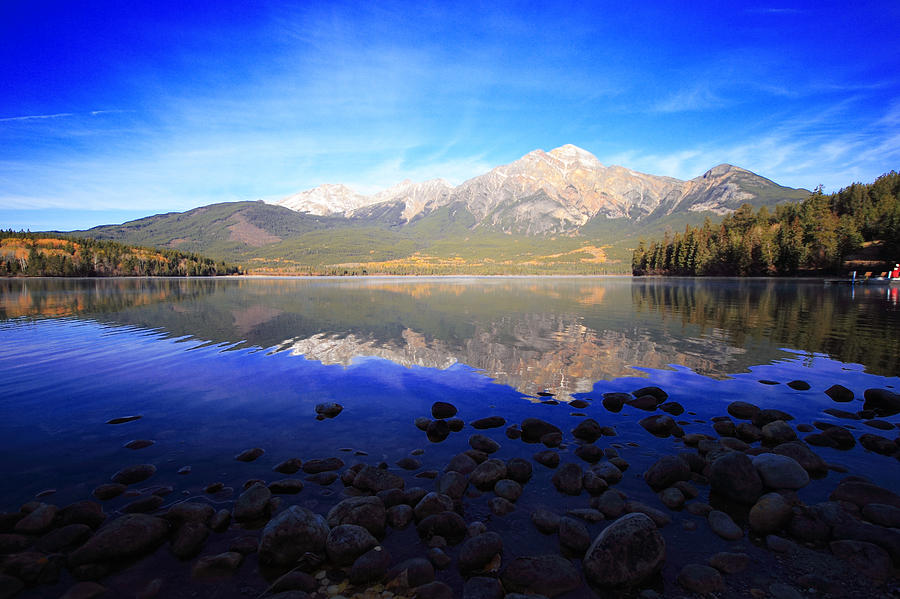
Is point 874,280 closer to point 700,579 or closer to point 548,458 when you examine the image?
point 548,458

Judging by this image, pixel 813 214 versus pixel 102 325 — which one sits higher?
pixel 813 214

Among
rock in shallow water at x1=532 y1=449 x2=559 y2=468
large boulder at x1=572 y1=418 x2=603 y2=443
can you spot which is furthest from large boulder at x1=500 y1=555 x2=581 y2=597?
large boulder at x1=572 y1=418 x2=603 y2=443

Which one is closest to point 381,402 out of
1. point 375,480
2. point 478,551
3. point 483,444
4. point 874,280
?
point 483,444

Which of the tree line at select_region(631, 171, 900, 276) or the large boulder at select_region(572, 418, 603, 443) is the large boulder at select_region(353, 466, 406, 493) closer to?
the large boulder at select_region(572, 418, 603, 443)

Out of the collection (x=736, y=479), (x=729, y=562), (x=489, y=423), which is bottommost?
(x=489, y=423)

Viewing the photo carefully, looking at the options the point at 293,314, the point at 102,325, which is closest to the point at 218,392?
the point at 102,325

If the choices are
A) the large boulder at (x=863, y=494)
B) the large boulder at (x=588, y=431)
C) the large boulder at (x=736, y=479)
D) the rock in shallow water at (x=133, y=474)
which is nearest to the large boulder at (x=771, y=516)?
the large boulder at (x=736, y=479)

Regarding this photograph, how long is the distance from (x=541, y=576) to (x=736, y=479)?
5.84m

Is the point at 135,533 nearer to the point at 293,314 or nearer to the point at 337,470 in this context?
the point at 337,470

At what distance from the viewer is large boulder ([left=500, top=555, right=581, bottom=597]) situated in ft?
22.9

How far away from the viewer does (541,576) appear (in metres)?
7.09

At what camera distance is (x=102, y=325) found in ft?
131

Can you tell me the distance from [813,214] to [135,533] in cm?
19356

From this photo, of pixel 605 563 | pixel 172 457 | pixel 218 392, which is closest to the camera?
pixel 605 563
